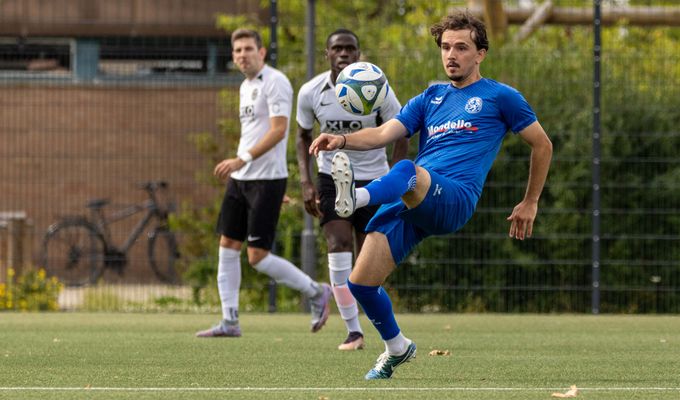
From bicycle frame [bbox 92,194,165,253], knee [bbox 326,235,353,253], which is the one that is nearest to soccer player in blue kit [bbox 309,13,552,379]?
knee [bbox 326,235,353,253]

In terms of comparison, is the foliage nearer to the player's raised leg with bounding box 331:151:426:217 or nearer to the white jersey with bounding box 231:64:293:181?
the white jersey with bounding box 231:64:293:181

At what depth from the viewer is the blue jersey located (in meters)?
6.71

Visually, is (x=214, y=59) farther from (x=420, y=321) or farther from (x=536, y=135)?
(x=536, y=135)

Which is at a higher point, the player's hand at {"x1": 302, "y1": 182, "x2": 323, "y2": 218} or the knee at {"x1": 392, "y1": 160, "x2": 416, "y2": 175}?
the knee at {"x1": 392, "y1": 160, "x2": 416, "y2": 175}

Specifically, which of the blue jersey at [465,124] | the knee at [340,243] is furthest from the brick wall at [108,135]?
the blue jersey at [465,124]

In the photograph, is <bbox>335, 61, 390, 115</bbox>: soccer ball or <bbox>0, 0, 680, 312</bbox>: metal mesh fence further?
<bbox>0, 0, 680, 312</bbox>: metal mesh fence

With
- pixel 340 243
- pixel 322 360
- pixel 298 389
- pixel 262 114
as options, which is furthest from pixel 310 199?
pixel 298 389

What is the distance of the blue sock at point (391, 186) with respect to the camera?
6168mm

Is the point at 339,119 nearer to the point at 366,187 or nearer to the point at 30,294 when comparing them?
the point at 366,187

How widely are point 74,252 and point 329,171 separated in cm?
632

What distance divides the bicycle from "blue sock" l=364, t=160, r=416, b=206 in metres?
7.65

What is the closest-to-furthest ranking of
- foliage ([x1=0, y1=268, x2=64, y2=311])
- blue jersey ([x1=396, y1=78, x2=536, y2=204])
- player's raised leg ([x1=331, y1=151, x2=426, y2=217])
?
player's raised leg ([x1=331, y1=151, x2=426, y2=217]) → blue jersey ([x1=396, y1=78, x2=536, y2=204]) → foliage ([x1=0, y1=268, x2=64, y2=311])

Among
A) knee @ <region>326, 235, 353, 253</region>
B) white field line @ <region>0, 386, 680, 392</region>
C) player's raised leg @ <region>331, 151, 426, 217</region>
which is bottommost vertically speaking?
white field line @ <region>0, 386, 680, 392</region>

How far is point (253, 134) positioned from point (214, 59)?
3.89 meters
